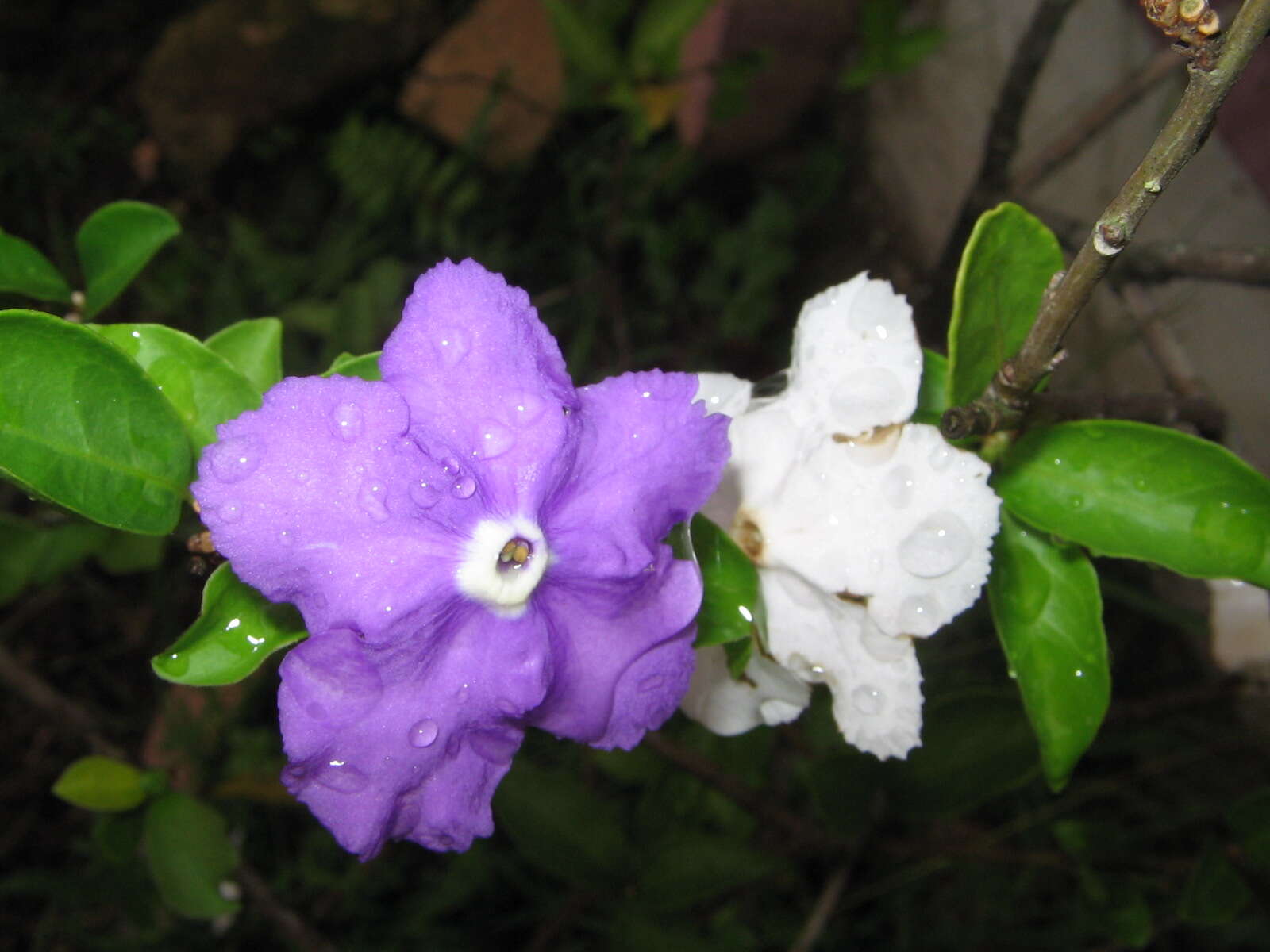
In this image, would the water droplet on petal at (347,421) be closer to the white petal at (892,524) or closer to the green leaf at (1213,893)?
the white petal at (892,524)

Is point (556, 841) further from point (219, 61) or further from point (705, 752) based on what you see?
point (219, 61)

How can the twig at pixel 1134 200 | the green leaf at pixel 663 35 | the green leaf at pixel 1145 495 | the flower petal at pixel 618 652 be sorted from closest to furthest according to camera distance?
the twig at pixel 1134 200 < the flower petal at pixel 618 652 < the green leaf at pixel 1145 495 < the green leaf at pixel 663 35

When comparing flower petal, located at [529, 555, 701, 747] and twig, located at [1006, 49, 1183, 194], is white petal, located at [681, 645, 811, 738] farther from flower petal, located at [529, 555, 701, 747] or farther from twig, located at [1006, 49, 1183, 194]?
twig, located at [1006, 49, 1183, 194]

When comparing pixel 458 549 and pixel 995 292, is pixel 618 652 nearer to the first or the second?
pixel 458 549

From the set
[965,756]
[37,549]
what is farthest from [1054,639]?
[37,549]

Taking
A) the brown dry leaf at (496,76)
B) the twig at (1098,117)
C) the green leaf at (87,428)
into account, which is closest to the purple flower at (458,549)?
the green leaf at (87,428)
